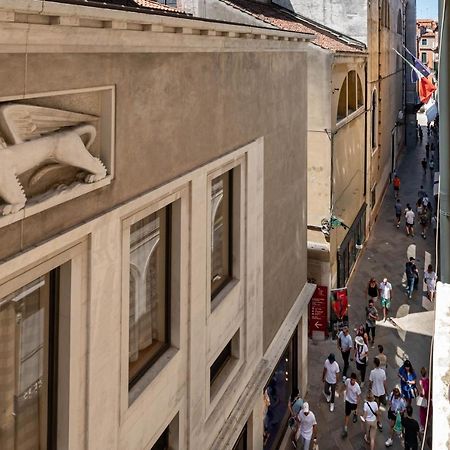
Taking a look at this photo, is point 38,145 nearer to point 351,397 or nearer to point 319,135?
point 351,397

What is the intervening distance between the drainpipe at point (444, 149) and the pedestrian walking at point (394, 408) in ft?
26.9

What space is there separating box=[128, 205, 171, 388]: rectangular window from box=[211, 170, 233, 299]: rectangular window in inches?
69.4

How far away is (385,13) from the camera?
34.0 m

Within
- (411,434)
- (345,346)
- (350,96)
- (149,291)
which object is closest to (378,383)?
(411,434)

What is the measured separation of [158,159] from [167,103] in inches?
28.1

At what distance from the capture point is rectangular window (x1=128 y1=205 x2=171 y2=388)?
7230 mm

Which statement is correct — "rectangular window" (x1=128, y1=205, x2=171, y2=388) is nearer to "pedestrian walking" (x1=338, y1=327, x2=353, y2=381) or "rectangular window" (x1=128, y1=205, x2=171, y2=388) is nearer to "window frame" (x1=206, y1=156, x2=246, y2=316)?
"window frame" (x1=206, y1=156, x2=246, y2=316)

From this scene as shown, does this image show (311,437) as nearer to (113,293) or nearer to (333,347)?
(333,347)

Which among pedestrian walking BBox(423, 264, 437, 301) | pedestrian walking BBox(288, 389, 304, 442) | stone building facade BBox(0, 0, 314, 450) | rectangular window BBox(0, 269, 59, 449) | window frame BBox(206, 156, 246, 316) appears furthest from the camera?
pedestrian walking BBox(423, 264, 437, 301)

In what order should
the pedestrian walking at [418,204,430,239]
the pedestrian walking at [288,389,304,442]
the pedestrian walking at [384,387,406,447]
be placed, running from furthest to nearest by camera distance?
the pedestrian walking at [418,204,430,239]
the pedestrian walking at [288,389,304,442]
the pedestrian walking at [384,387,406,447]

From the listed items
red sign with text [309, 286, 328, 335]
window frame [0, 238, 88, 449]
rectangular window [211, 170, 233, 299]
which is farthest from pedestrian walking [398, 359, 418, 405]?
window frame [0, 238, 88, 449]

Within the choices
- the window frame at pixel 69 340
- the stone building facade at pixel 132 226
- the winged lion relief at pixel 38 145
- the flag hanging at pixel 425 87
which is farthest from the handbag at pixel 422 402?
the flag hanging at pixel 425 87

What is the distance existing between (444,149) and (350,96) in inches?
711

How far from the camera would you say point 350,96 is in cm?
2391
